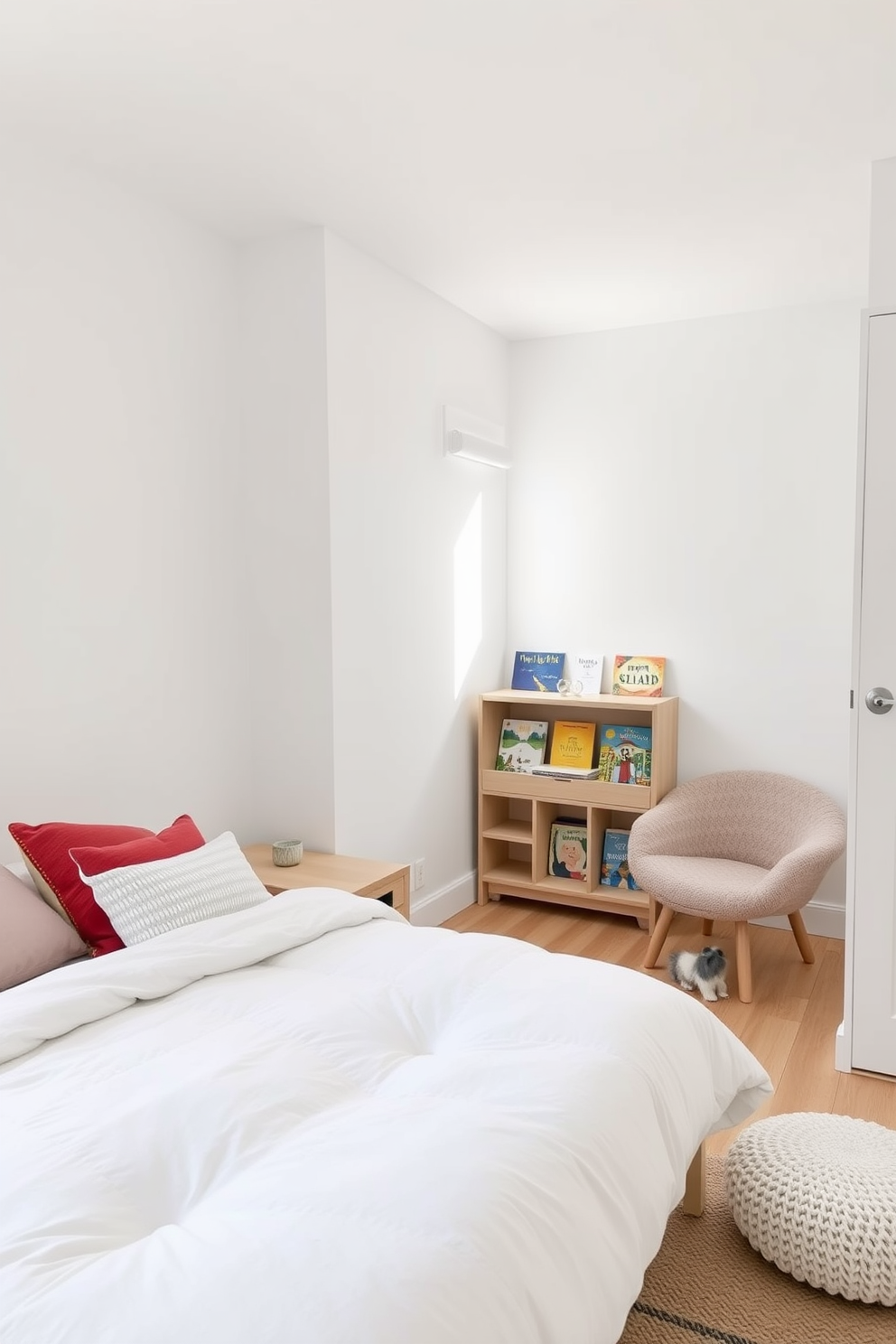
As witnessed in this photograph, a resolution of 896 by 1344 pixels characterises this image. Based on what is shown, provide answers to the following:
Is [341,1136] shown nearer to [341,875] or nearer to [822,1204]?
[822,1204]

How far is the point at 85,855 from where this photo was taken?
2217 mm

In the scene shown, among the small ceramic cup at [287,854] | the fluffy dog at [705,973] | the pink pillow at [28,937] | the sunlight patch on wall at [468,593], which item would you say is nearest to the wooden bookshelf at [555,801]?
the sunlight patch on wall at [468,593]

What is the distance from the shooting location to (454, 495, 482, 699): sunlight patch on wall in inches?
163

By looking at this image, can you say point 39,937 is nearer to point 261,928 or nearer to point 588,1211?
point 261,928

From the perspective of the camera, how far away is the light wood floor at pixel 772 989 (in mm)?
2641

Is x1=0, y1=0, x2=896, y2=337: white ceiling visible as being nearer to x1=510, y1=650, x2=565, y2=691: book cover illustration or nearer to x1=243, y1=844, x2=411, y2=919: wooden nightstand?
x1=510, y1=650, x2=565, y2=691: book cover illustration

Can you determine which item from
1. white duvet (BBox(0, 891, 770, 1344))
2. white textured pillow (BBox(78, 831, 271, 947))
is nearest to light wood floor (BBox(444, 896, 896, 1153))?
white duvet (BBox(0, 891, 770, 1344))

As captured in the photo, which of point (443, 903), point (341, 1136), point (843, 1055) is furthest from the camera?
point (443, 903)

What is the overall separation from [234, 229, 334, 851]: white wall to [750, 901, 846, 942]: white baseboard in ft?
6.43

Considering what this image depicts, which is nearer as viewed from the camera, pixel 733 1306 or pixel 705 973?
pixel 733 1306

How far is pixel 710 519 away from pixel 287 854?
2305 millimetres

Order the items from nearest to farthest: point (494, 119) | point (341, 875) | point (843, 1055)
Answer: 1. point (494, 119)
2. point (843, 1055)
3. point (341, 875)

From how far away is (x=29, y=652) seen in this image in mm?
2609

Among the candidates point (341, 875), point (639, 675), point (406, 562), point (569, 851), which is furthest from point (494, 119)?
point (569, 851)
